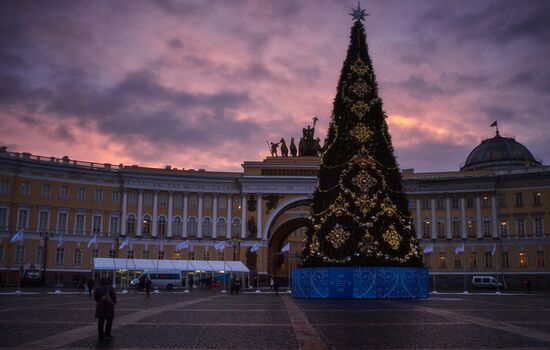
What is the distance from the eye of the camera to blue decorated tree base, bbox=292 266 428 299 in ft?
119

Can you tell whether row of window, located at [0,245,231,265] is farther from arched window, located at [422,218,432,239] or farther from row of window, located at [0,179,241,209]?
arched window, located at [422,218,432,239]

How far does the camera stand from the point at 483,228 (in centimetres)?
8281

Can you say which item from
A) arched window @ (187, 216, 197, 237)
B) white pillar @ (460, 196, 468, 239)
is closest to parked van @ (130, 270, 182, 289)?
arched window @ (187, 216, 197, 237)

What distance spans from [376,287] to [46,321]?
68.3 ft

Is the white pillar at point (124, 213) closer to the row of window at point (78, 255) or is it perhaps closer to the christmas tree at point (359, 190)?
the row of window at point (78, 255)

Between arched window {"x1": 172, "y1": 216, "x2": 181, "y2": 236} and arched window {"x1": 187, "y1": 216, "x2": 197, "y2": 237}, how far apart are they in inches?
47.5

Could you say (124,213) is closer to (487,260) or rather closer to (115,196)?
(115,196)

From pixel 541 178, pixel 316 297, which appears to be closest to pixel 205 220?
pixel 541 178

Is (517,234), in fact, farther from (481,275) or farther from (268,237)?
(268,237)

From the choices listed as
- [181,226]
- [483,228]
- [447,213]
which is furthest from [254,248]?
[483,228]

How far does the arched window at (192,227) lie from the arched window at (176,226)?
47.5 inches

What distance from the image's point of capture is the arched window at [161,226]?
274 ft

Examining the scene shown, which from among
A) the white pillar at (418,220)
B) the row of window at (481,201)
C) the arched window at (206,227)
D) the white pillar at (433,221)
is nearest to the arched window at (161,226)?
the arched window at (206,227)

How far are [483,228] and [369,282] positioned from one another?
169ft
